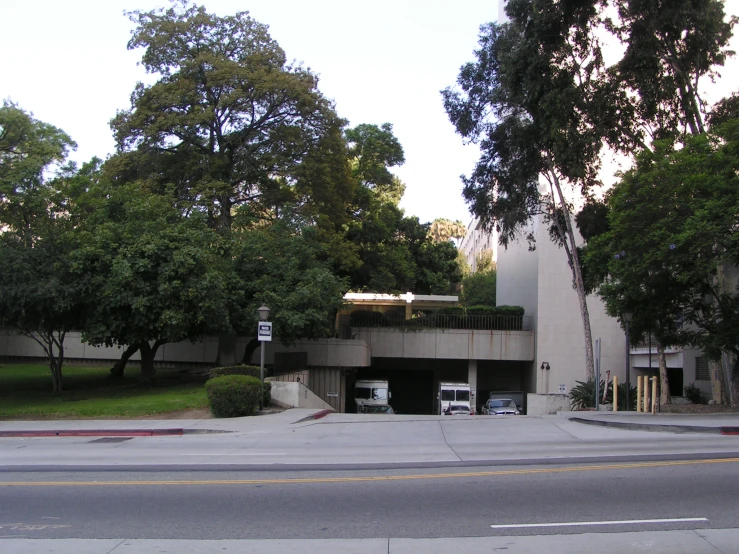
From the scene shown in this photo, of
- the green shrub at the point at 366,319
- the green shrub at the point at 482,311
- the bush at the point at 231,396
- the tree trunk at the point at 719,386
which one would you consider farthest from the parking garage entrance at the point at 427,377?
the bush at the point at 231,396

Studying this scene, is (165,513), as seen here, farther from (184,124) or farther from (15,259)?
(184,124)

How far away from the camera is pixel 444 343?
43.2 metres

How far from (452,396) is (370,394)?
4.59 m

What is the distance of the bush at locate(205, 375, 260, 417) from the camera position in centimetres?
2114

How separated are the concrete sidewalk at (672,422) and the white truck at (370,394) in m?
18.0

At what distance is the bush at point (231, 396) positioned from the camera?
21141 mm

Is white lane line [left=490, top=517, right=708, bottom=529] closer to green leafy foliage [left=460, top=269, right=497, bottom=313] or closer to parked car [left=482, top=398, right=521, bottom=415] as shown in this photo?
parked car [left=482, top=398, right=521, bottom=415]

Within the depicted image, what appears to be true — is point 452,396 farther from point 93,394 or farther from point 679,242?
point 679,242

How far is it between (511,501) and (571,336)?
3386cm

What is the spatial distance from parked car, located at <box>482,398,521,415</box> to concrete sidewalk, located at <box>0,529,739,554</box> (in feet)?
92.0

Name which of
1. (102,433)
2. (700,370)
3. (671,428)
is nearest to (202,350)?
(102,433)

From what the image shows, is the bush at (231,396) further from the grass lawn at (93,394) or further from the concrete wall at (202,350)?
the concrete wall at (202,350)

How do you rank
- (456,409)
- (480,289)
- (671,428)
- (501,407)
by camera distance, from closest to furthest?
(671,428) → (501,407) → (456,409) → (480,289)

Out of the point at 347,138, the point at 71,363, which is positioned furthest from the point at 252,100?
the point at 71,363
